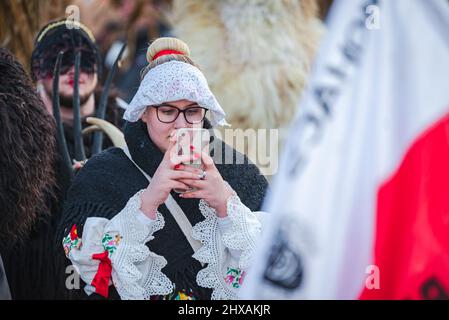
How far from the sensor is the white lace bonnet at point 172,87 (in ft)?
8.25

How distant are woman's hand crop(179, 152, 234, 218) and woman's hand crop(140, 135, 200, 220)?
0.01m

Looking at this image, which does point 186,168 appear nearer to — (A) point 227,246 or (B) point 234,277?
(A) point 227,246

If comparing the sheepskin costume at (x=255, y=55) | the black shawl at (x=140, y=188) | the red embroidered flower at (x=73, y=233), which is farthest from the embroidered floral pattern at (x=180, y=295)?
the sheepskin costume at (x=255, y=55)

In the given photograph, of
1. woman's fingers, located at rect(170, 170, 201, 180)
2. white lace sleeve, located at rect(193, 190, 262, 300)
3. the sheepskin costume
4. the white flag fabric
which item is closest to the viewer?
the white flag fabric

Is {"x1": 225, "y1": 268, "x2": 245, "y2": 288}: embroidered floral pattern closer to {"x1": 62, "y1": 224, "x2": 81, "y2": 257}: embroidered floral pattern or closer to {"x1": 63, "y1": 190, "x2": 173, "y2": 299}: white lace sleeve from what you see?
Answer: {"x1": 63, "y1": 190, "x2": 173, "y2": 299}: white lace sleeve

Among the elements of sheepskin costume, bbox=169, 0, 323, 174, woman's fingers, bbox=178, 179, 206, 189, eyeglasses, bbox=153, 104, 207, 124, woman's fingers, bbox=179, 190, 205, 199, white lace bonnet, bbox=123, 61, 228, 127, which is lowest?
woman's fingers, bbox=179, 190, 205, 199

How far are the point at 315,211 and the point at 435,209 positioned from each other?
0.75ft

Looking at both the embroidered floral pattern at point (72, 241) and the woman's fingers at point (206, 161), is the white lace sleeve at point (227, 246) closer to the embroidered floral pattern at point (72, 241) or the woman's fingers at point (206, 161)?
the woman's fingers at point (206, 161)

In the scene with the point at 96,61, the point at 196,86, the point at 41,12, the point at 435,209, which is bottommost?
the point at 435,209

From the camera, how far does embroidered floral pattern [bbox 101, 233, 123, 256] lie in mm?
2436

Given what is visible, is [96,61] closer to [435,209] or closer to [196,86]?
[196,86]

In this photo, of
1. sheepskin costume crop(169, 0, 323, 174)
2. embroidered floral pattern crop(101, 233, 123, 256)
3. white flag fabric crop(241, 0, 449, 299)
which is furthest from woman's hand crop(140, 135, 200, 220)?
sheepskin costume crop(169, 0, 323, 174)

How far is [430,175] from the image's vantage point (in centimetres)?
163
